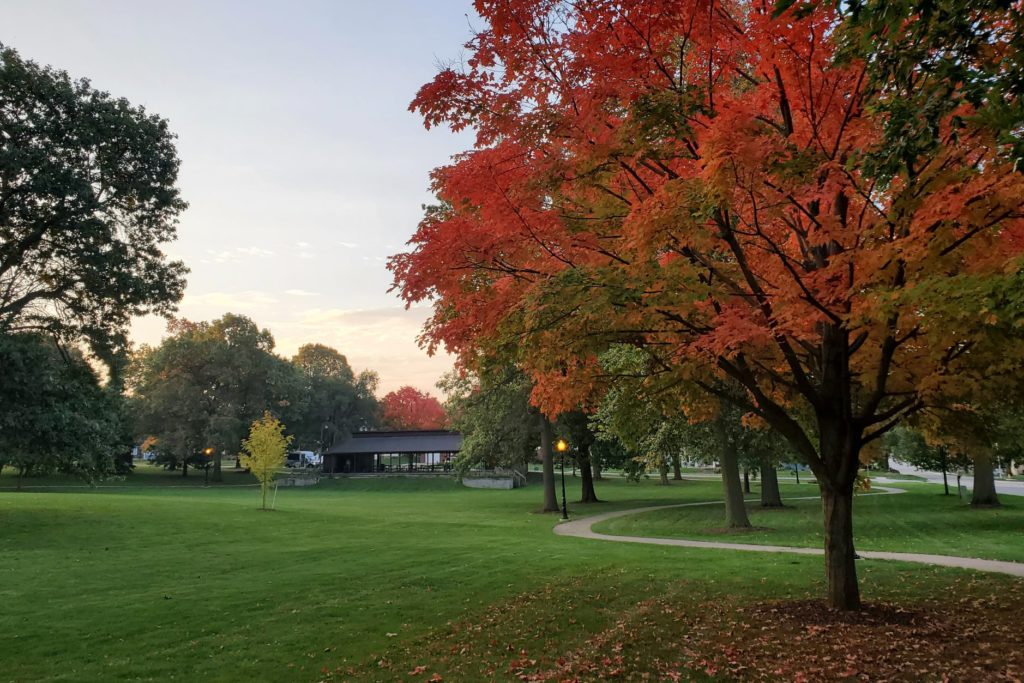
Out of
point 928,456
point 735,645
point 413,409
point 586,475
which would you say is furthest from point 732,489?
point 413,409

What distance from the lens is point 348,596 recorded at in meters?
11.1

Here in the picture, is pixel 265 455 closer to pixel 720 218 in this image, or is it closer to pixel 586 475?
pixel 586 475

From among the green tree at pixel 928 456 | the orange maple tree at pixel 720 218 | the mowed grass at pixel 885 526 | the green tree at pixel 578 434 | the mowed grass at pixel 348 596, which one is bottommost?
the mowed grass at pixel 885 526

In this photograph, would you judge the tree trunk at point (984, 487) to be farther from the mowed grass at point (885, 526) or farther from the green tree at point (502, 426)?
the green tree at point (502, 426)

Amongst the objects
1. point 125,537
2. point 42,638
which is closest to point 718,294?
point 42,638

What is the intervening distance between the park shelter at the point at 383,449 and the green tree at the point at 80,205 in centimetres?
4505

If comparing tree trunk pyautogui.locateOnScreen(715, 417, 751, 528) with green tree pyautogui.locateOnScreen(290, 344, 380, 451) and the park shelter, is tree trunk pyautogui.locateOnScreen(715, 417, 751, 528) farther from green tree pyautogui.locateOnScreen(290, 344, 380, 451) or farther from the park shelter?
green tree pyautogui.locateOnScreen(290, 344, 380, 451)

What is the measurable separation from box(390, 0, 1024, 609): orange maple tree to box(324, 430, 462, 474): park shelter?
58.0 m

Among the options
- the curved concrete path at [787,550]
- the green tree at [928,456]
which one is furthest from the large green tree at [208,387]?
the green tree at [928,456]

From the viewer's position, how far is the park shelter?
66.9 metres

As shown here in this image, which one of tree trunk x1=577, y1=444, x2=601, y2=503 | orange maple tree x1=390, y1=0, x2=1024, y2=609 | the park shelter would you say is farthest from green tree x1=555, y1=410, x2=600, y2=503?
the park shelter

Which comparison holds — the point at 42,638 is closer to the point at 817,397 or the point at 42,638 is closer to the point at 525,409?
the point at 817,397

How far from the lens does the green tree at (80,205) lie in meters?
19.5

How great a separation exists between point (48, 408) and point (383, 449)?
47133 millimetres
